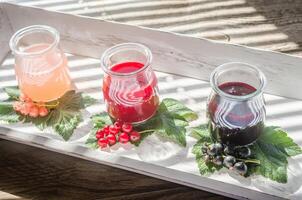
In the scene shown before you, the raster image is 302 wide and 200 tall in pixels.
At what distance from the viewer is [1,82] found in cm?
90

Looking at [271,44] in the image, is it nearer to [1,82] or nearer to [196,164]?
[196,164]

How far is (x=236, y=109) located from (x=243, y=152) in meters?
0.06

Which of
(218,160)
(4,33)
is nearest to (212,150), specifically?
(218,160)

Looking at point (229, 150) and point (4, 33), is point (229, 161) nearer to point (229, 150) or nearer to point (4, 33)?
point (229, 150)

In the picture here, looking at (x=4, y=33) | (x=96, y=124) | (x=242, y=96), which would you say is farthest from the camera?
(x=4, y=33)

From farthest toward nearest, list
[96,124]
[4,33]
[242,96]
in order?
[4,33] < [96,124] < [242,96]

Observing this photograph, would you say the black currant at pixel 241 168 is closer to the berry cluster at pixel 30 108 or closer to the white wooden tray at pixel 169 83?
the white wooden tray at pixel 169 83

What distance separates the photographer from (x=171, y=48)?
0.85 m

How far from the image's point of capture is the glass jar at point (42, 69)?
81 centimetres

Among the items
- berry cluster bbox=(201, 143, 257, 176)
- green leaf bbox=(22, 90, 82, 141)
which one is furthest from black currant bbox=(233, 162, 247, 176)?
green leaf bbox=(22, 90, 82, 141)

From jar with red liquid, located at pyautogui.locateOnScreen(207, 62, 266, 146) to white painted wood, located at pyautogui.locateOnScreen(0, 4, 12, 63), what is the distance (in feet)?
1.36

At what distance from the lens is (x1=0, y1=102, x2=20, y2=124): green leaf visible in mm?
813

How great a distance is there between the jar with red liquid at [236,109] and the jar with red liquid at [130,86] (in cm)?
10

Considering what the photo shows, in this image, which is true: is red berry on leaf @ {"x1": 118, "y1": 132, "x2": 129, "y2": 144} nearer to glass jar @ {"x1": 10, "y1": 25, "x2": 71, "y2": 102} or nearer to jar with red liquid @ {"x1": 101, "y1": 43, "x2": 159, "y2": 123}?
jar with red liquid @ {"x1": 101, "y1": 43, "x2": 159, "y2": 123}
